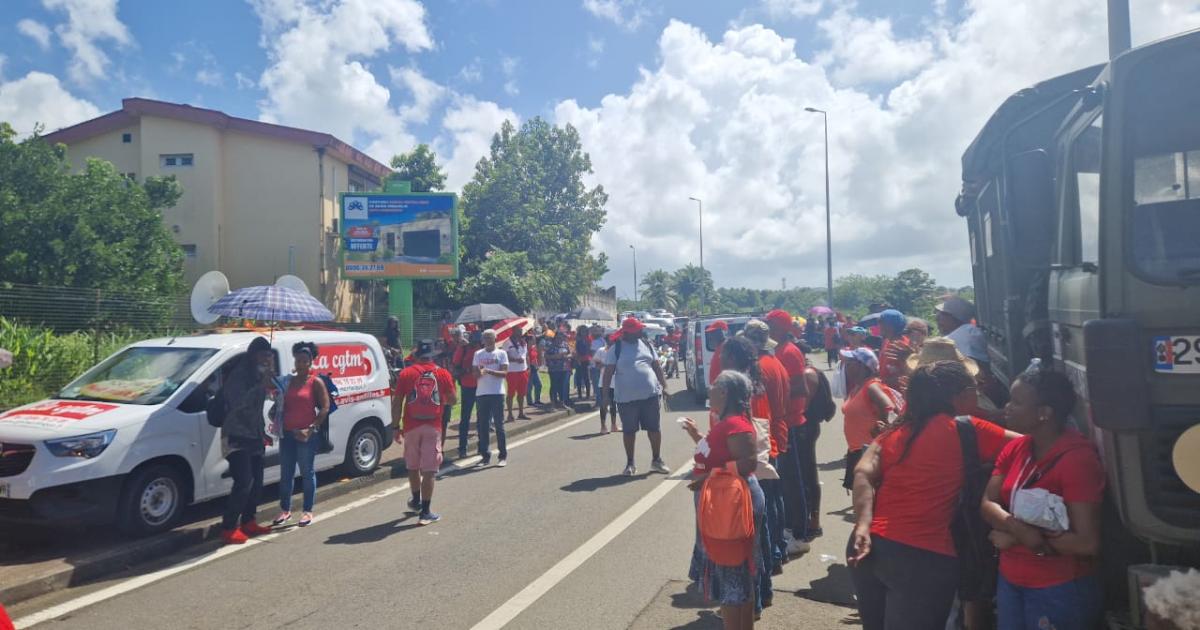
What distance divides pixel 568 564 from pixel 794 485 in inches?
72.5

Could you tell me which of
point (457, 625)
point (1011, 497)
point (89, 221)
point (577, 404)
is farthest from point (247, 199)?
point (1011, 497)

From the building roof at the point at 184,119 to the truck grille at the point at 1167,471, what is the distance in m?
27.5

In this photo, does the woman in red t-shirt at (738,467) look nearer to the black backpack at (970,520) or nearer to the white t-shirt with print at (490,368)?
the black backpack at (970,520)

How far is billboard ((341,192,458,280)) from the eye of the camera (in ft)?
81.5

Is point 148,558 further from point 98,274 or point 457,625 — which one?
point 98,274

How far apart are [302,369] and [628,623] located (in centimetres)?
425

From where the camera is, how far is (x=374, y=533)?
7.06 meters

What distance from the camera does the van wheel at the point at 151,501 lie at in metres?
6.58

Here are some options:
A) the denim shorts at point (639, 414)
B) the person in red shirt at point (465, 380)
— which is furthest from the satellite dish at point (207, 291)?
the denim shorts at point (639, 414)

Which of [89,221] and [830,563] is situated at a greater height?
[89,221]

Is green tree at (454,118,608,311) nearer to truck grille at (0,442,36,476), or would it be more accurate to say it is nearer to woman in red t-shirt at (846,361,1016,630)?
truck grille at (0,442,36,476)

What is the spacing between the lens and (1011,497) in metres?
3.08

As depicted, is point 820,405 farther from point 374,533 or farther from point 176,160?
point 176,160

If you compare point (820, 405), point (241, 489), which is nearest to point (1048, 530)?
point (820, 405)
